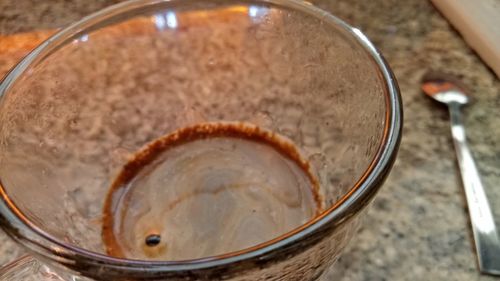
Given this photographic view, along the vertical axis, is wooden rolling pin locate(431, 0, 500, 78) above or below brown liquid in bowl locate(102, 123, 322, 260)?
above

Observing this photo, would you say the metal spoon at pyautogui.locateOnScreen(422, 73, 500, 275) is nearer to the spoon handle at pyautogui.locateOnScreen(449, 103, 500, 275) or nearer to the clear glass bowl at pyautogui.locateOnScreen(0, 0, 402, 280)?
the spoon handle at pyautogui.locateOnScreen(449, 103, 500, 275)

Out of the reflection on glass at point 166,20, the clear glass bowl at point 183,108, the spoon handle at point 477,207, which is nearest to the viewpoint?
the clear glass bowl at point 183,108

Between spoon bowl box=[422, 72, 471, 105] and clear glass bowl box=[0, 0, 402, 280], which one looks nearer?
clear glass bowl box=[0, 0, 402, 280]

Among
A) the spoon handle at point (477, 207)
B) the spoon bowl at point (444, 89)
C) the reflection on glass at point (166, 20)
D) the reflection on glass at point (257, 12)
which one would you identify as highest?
the reflection on glass at point (166, 20)

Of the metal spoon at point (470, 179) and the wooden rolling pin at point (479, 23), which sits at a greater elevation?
the wooden rolling pin at point (479, 23)

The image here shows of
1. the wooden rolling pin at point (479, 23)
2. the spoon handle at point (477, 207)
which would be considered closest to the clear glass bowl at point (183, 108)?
the spoon handle at point (477, 207)

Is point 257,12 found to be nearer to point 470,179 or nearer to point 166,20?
point 166,20

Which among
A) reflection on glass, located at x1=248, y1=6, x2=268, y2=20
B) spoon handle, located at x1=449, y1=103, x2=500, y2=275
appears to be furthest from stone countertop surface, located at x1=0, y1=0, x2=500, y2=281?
reflection on glass, located at x1=248, y1=6, x2=268, y2=20

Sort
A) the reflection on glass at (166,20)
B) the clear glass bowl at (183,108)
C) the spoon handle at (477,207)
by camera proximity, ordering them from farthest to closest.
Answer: the reflection on glass at (166,20) < the spoon handle at (477,207) < the clear glass bowl at (183,108)

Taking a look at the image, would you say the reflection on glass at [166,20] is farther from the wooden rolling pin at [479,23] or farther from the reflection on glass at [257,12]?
the wooden rolling pin at [479,23]

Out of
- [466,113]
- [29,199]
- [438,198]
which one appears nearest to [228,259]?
[29,199]
